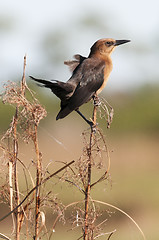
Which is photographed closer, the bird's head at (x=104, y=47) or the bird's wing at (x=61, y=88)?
the bird's wing at (x=61, y=88)

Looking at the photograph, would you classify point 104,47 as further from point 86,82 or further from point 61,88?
point 61,88

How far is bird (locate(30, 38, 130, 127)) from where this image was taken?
3.79 m

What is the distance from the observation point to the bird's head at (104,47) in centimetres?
451

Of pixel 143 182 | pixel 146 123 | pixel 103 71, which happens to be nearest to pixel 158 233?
pixel 103 71

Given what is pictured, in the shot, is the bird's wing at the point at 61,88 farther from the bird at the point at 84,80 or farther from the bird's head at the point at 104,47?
the bird's head at the point at 104,47

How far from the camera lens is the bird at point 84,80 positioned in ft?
12.4

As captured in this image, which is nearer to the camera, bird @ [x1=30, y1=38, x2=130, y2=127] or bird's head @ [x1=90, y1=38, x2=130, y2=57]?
bird @ [x1=30, y1=38, x2=130, y2=127]

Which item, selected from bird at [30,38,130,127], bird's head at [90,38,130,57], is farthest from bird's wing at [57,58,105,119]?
bird's head at [90,38,130,57]

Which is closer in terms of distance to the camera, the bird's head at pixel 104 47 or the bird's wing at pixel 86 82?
the bird's wing at pixel 86 82

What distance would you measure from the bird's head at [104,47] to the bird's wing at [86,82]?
0.65 ft

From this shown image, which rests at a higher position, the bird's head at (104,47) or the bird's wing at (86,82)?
the bird's head at (104,47)

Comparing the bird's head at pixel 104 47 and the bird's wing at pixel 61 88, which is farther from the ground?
the bird's head at pixel 104 47

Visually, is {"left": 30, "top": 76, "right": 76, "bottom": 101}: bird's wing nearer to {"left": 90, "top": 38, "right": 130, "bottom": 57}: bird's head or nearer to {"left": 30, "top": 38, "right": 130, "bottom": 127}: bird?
{"left": 30, "top": 38, "right": 130, "bottom": 127}: bird

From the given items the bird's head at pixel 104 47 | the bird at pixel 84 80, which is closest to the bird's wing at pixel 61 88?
the bird at pixel 84 80
